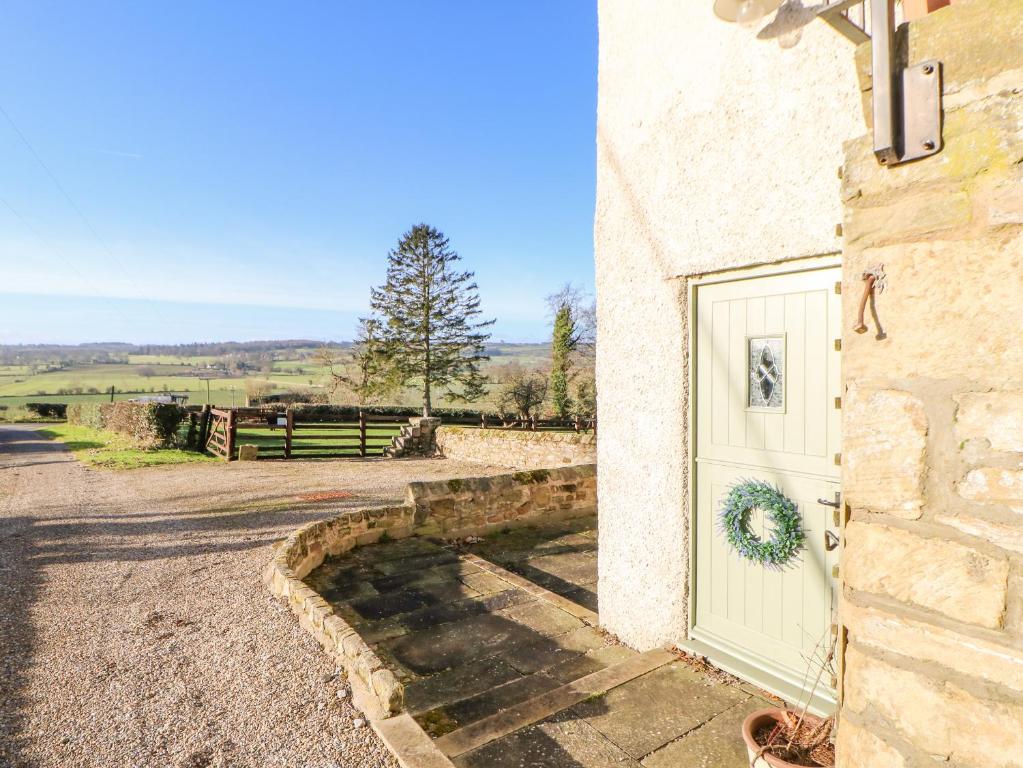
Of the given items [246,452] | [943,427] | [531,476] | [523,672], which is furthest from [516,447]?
[943,427]

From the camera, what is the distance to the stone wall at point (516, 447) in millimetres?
12078

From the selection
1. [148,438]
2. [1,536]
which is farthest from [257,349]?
[1,536]

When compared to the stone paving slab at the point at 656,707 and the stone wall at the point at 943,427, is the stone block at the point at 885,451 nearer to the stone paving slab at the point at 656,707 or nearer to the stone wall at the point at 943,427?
the stone wall at the point at 943,427

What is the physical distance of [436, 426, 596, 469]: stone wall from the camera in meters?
12.1

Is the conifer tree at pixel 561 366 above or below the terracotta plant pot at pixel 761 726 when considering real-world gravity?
above

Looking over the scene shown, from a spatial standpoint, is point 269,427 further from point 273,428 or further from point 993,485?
point 993,485

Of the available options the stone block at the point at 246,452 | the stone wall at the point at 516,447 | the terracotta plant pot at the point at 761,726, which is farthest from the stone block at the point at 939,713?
the stone block at the point at 246,452

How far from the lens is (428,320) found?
29344mm

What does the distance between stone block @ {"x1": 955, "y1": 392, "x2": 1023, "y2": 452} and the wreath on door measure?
71.5 inches

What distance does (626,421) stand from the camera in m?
3.82

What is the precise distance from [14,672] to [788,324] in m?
4.85

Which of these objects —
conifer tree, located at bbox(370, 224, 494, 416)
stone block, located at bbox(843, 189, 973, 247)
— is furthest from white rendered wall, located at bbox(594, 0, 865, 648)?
conifer tree, located at bbox(370, 224, 494, 416)

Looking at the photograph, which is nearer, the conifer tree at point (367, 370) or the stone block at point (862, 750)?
the stone block at point (862, 750)

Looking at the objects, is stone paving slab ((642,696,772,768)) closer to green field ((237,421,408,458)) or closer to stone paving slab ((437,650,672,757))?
stone paving slab ((437,650,672,757))
